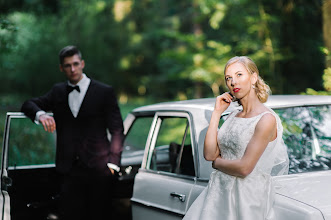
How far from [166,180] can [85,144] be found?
1003 mm

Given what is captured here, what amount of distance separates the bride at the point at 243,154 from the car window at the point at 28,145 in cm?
239

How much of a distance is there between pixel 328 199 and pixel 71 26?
28999 mm

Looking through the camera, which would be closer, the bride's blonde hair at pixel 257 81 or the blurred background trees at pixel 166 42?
the bride's blonde hair at pixel 257 81

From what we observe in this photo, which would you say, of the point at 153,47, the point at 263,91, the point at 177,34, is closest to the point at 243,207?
the point at 263,91

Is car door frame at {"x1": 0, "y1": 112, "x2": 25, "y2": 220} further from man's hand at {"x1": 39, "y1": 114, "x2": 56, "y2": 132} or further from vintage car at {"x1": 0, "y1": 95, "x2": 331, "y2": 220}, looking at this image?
man's hand at {"x1": 39, "y1": 114, "x2": 56, "y2": 132}

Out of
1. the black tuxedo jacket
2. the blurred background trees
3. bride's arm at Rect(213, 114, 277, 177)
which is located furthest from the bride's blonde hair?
the blurred background trees

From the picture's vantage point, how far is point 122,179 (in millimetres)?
5426

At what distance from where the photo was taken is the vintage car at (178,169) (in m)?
3.25

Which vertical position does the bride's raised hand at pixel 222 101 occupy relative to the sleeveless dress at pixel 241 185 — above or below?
above

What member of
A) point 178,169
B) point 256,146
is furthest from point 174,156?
point 256,146

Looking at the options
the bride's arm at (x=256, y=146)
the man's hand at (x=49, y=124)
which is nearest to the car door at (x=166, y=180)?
the man's hand at (x=49, y=124)

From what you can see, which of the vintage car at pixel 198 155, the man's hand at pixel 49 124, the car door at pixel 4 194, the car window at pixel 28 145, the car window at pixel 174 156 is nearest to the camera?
the vintage car at pixel 198 155

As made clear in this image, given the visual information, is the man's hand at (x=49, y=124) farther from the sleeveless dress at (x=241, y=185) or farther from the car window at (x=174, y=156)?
the sleeveless dress at (x=241, y=185)

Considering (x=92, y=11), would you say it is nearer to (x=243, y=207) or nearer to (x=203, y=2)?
(x=203, y=2)
